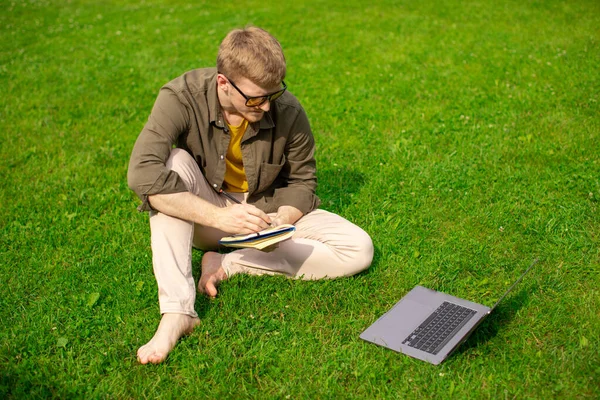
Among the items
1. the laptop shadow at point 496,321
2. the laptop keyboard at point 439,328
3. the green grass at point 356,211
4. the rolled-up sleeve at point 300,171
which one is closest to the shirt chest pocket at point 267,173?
the rolled-up sleeve at point 300,171

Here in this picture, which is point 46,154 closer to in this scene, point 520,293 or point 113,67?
point 113,67

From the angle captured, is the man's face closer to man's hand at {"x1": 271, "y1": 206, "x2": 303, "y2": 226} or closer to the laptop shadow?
man's hand at {"x1": 271, "y1": 206, "x2": 303, "y2": 226}

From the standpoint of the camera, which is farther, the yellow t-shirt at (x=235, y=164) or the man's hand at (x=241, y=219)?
the yellow t-shirt at (x=235, y=164)

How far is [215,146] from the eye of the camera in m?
4.78

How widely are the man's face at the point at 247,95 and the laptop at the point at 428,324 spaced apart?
62.0 inches

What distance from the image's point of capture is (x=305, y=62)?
9633mm

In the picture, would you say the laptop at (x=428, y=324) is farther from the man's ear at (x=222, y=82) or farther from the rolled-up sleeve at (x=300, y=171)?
the man's ear at (x=222, y=82)

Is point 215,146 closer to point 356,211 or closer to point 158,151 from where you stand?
point 158,151

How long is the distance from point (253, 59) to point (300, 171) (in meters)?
1.07

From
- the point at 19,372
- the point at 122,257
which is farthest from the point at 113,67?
the point at 19,372

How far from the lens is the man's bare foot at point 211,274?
4684 mm

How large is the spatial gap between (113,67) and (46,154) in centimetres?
296

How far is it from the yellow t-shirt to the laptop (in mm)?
1475

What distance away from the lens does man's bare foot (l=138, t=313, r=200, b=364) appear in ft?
13.2
